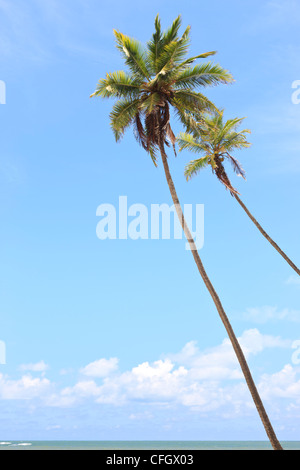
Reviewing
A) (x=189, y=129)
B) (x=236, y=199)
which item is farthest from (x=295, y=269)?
(x=189, y=129)

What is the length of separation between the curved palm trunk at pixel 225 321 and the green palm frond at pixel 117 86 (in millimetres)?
2332

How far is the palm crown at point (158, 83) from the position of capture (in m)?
17.9

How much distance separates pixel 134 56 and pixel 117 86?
49.3 inches

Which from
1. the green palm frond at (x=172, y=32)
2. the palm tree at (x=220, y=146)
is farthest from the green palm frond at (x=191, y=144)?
the green palm frond at (x=172, y=32)

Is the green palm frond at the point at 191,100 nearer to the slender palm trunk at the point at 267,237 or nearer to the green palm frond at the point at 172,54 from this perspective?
the green palm frond at the point at 172,54

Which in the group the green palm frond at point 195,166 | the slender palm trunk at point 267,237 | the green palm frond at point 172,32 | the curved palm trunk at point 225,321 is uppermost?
the green palm frond at point 172,32

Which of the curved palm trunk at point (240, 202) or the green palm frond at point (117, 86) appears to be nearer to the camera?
the green palm frond at point (117, 86)

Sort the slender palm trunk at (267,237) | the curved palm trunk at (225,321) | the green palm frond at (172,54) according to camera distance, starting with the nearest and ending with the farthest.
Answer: the curved palm trunk at (225,321) → the green palm frond at (172,54) → the slender palm trunk at (267,237)

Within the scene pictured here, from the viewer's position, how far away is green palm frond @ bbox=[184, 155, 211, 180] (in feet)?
72.2

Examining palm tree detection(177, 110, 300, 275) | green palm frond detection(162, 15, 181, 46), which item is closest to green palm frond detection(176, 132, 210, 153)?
palm tree detection(177, 110, 300, 275)

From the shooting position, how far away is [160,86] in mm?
17938

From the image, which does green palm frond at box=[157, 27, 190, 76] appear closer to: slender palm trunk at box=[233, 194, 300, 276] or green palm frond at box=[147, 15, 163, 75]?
green palm frond at box=[147, 15, 163, 75]

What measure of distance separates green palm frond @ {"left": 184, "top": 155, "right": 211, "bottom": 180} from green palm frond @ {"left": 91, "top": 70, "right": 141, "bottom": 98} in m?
5.00
